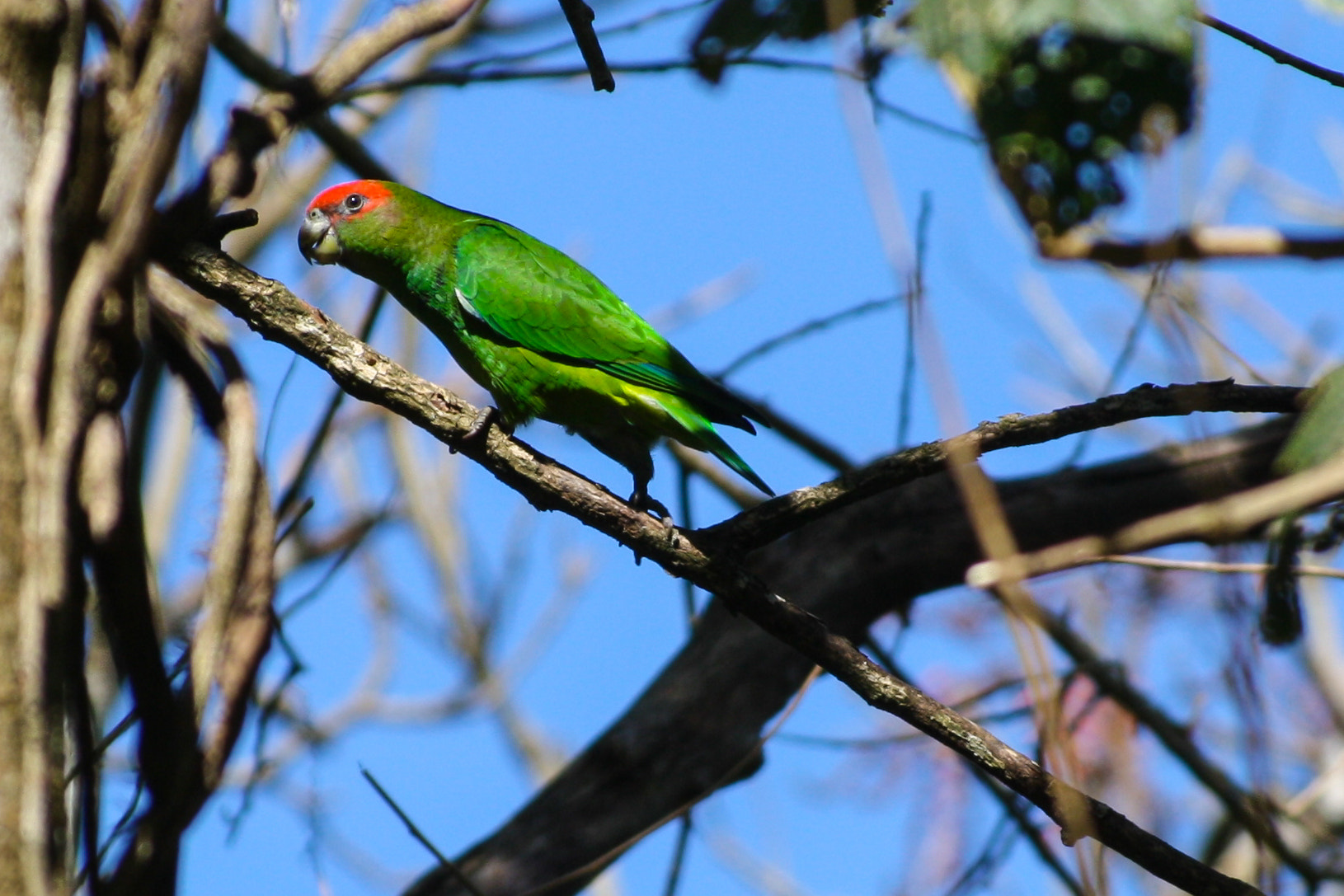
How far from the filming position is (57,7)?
8.38 feet

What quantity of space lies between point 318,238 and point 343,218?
0.50 feet

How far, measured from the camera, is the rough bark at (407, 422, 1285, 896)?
3.64 metres

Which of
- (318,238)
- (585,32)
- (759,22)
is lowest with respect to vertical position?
(585,32)

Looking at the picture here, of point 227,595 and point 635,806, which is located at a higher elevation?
point 635,806

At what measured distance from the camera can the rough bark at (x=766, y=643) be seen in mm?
3639

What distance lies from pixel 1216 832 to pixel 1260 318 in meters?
4.53

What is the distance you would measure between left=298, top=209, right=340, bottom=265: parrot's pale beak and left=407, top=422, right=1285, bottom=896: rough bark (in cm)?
226

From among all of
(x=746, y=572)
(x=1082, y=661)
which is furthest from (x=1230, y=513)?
(x=1082, y=661)

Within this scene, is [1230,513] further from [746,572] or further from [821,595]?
[821,595]

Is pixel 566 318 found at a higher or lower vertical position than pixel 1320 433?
higher

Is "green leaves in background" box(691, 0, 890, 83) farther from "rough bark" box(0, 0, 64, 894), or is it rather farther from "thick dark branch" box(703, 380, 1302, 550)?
"rough bark" box(0, 0, 64, 894)

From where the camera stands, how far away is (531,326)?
4.51 meters

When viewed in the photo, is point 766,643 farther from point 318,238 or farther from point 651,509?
point 318,238

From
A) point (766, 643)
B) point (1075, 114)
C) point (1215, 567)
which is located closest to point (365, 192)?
point (766, 643)
